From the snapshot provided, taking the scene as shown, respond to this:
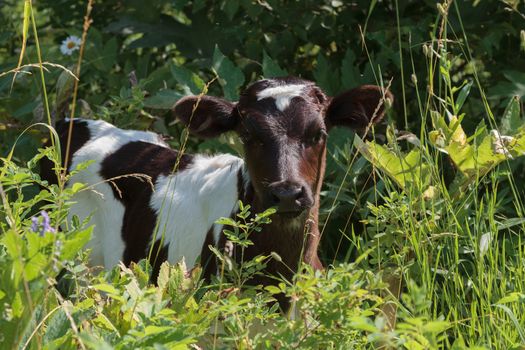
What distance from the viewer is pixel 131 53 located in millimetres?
6746

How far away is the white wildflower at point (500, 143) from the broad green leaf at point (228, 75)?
6.08 feet

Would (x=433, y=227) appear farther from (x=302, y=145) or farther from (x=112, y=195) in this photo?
(x=112, y=195)

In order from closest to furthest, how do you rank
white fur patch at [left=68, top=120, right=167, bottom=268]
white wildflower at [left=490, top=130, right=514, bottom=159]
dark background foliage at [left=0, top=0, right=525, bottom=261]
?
white wildflower at [left=490, top=130, right=514, bottom=159], white fur patch at [left=68, top=120, right=167, bottom=268], dark background foliage at [left=0, top=0, right=525, bottom=261]

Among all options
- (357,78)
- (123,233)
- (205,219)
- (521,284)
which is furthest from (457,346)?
(357,78)

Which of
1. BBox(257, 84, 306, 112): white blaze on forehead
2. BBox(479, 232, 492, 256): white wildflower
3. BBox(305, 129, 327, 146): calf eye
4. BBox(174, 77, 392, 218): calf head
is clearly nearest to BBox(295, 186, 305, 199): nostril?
BBox(174, 77, 392, 218): calf head

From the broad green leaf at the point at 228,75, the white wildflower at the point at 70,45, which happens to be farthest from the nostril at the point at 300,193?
the white wildflower at the point at 70,45

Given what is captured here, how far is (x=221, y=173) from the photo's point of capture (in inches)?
193

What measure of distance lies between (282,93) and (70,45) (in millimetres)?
2363

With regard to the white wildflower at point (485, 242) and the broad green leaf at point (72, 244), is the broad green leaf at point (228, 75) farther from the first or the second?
the broad green leaf at point (72, 244)

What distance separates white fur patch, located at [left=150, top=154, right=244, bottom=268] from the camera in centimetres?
469

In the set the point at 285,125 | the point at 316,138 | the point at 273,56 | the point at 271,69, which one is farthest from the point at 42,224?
the point at 273,56

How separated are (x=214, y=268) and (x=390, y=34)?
7.59ft

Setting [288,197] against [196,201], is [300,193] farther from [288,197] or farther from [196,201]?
[196,201]

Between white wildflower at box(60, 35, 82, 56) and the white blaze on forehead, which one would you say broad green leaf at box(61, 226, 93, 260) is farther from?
white wildflower at box(60, 35, 82, 56)
